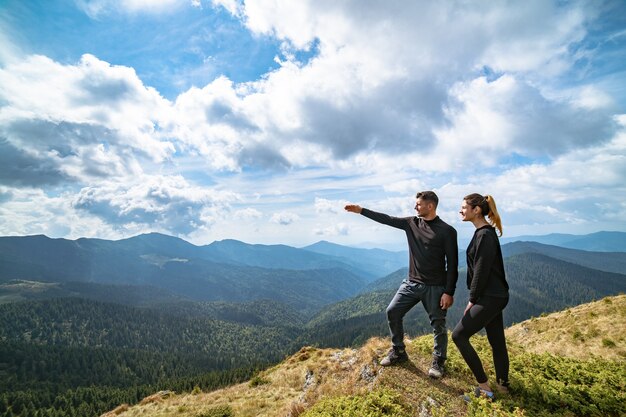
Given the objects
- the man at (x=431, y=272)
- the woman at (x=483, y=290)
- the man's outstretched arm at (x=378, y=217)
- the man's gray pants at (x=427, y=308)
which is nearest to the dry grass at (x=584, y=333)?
the woman at (x=483, y=290)

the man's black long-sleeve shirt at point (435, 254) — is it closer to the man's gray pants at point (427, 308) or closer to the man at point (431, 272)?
the man at point (431, 272)

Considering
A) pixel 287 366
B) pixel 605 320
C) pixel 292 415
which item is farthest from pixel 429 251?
pixel 287 366

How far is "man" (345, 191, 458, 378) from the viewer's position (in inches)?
312

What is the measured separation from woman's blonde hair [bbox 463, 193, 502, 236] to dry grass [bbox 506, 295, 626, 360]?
738 centimetres

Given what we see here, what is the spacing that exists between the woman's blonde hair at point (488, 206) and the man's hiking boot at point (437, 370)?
396 cm

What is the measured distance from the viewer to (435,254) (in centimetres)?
794

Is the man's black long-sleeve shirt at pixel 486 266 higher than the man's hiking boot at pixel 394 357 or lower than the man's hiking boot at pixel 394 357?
higher

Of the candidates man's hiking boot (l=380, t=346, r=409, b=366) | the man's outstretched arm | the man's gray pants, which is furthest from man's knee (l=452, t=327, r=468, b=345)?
the man's outstretched arm

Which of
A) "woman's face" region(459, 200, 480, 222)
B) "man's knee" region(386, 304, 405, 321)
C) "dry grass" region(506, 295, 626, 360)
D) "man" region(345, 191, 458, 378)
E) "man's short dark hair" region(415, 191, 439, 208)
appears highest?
"man's short dark hair" region(415, 191, 439, 208)

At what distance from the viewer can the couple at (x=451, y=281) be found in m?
7.05

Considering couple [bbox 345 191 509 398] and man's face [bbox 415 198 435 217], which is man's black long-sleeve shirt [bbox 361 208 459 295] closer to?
couple [bbox 345 191 509 398]

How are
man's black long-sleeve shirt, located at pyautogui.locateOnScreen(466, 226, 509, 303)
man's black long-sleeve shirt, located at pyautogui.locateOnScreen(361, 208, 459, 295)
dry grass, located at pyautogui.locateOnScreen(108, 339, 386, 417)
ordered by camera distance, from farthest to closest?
dry grass, located at pyautogui.locateOnScreen(108, 339, 386, 417) → man's black long-sleeve shirt, located at pyautogui.locateOnScreen(361, 208, 459, 295) → man's black long-sleeve shirt, located at pyautogui.locateOnScreen(466, 226, 509, 303)

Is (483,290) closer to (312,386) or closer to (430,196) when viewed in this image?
(430,196)

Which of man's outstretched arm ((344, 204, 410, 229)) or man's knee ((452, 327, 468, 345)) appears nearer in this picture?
man's knee ((452, 327, 468, 345))
